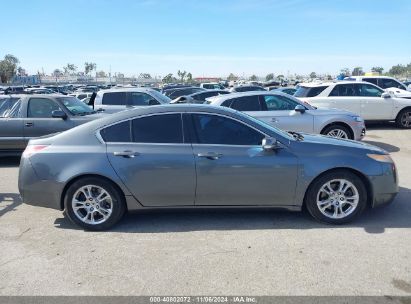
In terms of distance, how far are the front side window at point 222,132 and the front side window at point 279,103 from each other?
520cm

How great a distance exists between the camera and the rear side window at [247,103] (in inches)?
383

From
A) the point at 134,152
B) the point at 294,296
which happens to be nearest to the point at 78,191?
the point at 134,152

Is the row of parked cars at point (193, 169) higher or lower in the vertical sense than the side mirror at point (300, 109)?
lower

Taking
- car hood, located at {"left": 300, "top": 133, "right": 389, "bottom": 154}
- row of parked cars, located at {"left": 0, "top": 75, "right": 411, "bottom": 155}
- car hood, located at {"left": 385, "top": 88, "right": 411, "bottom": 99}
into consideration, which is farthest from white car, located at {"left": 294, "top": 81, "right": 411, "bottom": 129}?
car hood, located at {"left": 300, "top": 133, "right": 389, "bottom": 154}

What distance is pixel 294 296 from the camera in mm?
3244

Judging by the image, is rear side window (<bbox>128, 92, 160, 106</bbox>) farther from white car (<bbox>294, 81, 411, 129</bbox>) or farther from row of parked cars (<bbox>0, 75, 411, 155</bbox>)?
white car (<bbox>294, 81, 411, 129</bbox>)

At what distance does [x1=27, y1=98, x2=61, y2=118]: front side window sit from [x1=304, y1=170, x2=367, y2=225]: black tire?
21.0 feet

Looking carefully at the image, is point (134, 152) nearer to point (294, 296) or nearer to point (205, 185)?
point (205, 185)

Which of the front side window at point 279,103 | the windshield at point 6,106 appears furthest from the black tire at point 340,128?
the windshield at point 6,106

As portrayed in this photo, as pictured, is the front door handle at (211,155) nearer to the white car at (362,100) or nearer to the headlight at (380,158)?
the headlight at (380,158)

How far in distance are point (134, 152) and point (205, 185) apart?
36.8 inches

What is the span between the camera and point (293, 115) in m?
9.48

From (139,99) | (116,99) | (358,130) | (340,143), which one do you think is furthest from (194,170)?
(116,99)

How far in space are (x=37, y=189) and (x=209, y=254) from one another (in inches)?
90.1
